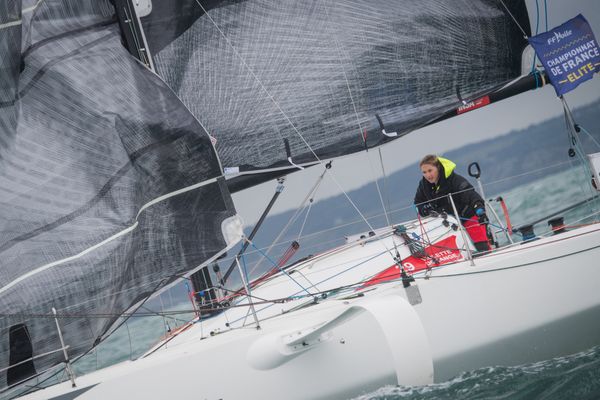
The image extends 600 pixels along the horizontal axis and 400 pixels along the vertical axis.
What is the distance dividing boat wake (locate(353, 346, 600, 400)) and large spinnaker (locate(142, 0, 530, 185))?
69.1 inches

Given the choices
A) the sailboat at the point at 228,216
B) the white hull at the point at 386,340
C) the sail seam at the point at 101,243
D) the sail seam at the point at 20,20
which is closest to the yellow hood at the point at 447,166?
the sailboat at the point at 228,216

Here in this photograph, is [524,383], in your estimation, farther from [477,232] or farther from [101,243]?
[101,243]

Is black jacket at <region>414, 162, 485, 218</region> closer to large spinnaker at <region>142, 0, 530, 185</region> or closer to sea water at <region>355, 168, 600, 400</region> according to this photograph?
large spinnaker at <region>142, 0, 530, 185</region>

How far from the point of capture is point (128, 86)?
10.9 feet

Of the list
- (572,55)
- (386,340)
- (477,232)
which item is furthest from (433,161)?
(386,340)

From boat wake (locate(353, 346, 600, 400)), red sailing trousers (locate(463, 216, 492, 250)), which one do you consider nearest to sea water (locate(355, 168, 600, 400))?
boat wake (locate(353, 346, 600, 400))

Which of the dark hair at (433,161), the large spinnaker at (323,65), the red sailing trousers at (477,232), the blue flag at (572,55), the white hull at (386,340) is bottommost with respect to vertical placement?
the white hull at (386,340)

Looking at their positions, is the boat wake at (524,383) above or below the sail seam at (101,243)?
below

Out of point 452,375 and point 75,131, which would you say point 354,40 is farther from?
point 452,375

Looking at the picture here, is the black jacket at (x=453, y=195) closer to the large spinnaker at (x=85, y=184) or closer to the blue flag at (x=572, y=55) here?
the blue flag at (x=572, y=55)

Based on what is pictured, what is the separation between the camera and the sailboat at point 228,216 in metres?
2.81

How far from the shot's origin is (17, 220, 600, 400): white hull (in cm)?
277

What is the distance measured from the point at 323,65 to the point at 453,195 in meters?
1.21

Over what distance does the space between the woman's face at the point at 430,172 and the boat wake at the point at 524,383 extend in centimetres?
139
